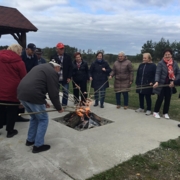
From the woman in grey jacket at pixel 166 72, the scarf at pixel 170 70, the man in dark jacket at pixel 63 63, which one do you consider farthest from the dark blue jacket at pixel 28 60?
the scarf at pixel 170 70

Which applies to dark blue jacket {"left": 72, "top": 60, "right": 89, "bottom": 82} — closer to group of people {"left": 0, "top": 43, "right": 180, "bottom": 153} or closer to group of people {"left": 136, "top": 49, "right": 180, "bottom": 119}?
group of people {"left": 0, "top": 43, "right": 180, "bottom": 153}

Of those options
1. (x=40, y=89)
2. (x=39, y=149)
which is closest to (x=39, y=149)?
(x=39, y=149)

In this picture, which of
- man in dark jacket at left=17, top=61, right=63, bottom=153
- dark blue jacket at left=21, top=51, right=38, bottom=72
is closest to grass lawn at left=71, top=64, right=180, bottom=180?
man in dark jacket at left=17, top=61, right=63, bottom=153

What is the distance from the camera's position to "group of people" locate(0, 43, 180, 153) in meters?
3.94

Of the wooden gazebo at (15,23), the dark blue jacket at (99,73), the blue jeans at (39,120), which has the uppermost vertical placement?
the wooden gazebo at (15,23)

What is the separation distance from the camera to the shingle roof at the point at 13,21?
9.33 meters

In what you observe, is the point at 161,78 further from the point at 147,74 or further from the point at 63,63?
the point at 63,63

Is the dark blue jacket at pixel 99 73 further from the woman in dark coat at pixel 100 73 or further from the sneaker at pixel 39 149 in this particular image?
the sneaker at pixel 39 149

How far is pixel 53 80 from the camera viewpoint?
3883 mm

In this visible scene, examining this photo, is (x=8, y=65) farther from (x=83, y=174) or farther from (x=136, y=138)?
(x=136, y=138)

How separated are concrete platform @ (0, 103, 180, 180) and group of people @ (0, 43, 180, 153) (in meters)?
0.30

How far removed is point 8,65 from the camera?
4695mm

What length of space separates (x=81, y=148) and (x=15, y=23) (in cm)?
689

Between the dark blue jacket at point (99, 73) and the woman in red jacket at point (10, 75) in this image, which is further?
the dark blue jacket at point (99, 73)
